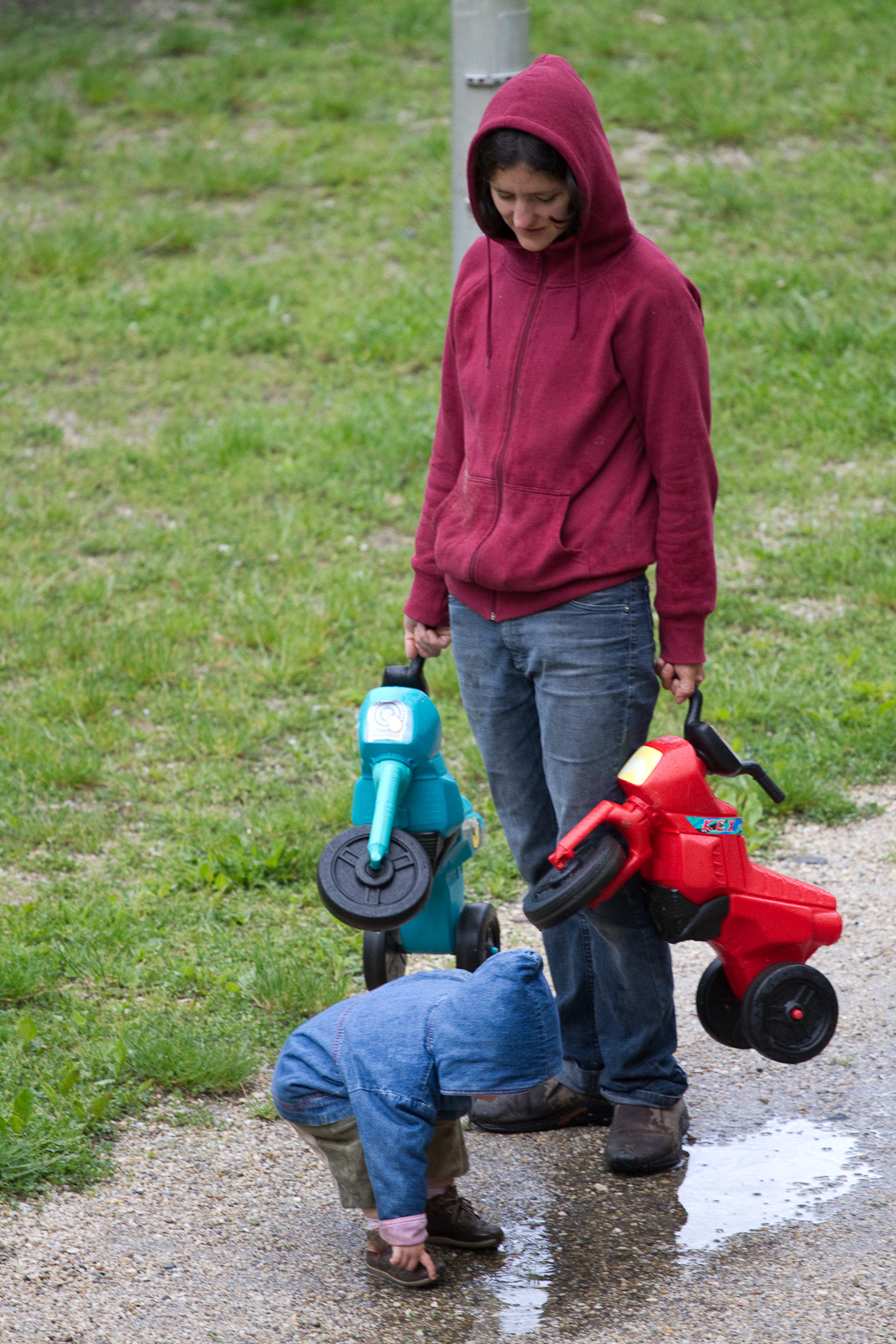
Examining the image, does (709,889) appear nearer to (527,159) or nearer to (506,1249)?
(506,1249)

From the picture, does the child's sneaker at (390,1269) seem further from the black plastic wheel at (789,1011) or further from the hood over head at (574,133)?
the hood over head at (574,133)

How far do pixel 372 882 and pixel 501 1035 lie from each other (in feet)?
1.42

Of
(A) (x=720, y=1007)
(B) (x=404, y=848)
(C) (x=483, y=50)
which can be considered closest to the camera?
(B) (x=404, y=848)

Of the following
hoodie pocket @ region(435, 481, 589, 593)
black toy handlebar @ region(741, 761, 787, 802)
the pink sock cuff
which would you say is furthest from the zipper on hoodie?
the pink sock cuff

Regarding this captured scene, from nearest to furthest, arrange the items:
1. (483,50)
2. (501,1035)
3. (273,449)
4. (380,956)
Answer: (501,1035) → (380,956) → (483,50) → (273,449)

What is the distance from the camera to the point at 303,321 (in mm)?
7746

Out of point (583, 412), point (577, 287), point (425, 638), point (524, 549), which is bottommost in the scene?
point (425, 638)

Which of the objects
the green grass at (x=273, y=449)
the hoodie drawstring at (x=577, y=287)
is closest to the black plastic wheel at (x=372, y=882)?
the green grass at (x=273, y=449)

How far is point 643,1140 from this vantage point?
9.55ft

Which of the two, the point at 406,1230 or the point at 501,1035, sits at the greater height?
the point at 501,1035

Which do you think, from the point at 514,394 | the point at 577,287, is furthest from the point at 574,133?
the point at 514,394

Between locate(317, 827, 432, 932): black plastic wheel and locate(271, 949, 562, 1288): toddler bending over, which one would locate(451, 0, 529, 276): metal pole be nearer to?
locate(317, 827, 432, 932): black plastic wheel

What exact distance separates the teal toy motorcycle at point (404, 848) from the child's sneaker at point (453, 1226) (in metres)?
0.52

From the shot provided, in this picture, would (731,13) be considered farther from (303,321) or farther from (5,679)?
(5,679)
